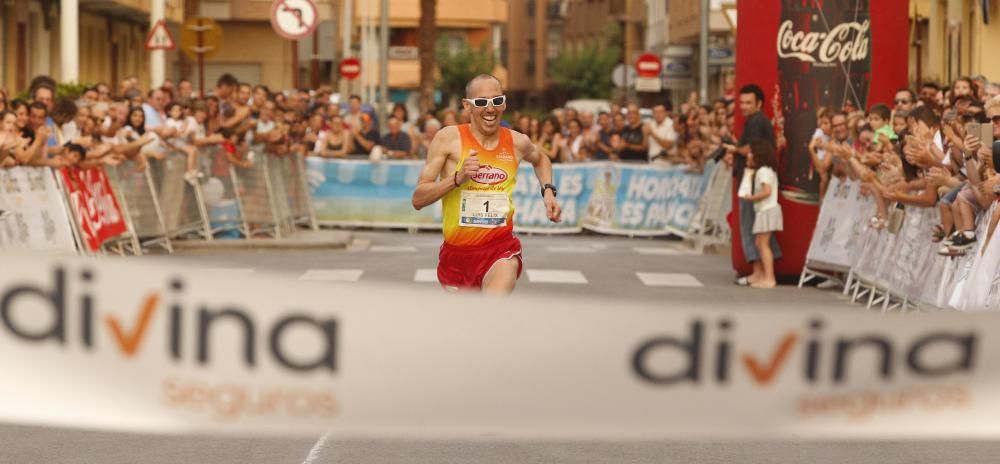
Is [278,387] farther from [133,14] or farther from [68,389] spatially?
[133,14]

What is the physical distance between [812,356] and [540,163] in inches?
210

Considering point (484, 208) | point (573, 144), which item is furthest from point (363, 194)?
point (484, 208)

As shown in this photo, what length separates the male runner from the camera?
9.85 meters

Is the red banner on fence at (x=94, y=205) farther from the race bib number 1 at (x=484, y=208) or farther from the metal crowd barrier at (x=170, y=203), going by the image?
the race bib number 1 at (x=484, y=208)

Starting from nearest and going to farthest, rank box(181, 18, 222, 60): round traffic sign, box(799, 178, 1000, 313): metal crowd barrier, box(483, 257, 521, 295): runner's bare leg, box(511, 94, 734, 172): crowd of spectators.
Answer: box(483, 257, 521, 295): runner's bare leg
box(799, 178, 1000, 313): metal crowd barrier
box(181, 18, 222, 60): round traffic sign
box(511, 94, 734, 172): crowd of spectators

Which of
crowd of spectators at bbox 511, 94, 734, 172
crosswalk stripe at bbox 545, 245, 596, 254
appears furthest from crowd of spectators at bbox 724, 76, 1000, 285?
crowd of spectators at bbox 511, 94, 734, 172

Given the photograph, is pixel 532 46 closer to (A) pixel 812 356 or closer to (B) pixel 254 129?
(B) pixel 254 129

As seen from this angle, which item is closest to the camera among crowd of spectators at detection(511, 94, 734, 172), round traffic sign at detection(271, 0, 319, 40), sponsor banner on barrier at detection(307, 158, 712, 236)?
round traffic sign at detection(271, 0, 319, 40)

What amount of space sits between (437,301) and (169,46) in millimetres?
24695

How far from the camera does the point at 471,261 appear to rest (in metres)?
10.1

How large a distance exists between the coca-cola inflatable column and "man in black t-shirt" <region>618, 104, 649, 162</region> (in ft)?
36.4

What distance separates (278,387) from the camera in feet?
17.5

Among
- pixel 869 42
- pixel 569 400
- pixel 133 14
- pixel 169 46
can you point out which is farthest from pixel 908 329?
pixel 133 14

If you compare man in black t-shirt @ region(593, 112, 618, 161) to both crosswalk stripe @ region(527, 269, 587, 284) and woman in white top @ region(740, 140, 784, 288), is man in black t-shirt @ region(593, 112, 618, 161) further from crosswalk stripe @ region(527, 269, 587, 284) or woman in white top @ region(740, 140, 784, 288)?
woman in white top @ region(740, 140, 784, 288)
